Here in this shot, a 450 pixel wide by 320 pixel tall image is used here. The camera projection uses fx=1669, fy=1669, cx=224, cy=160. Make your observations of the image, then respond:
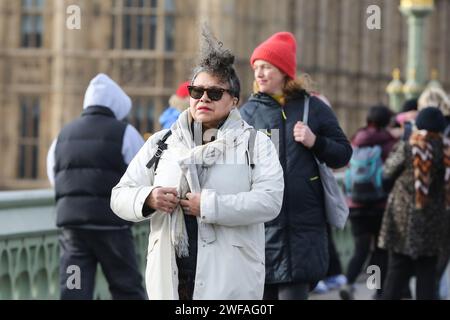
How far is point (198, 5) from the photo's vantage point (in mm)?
33938

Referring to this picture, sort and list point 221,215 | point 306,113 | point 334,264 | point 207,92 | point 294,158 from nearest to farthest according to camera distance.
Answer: point 221,215, point 207,92, point 294,158, point 306,113, point 334,264

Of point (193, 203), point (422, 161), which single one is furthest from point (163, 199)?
point (422, 161)

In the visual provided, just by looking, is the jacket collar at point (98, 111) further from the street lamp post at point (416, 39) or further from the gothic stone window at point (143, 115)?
the gothic stone window at point (143, 115)

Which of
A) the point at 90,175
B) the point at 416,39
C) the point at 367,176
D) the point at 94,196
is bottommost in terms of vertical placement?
the point at 367,176

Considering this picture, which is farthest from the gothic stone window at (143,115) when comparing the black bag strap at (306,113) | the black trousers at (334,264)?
the black bag strap at (306,113)

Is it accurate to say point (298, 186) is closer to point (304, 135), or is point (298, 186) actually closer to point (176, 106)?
point (304, 135)

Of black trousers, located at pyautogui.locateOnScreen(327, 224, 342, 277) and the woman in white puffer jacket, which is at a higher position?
the woman in white puffer jacket

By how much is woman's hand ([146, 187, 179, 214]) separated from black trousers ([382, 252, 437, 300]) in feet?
→ 16.6

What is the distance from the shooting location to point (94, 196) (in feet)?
35.6

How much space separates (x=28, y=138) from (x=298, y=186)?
25.0 m

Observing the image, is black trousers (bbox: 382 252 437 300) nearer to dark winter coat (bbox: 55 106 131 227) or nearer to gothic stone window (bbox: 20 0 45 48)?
dark winter coat (bbox: 55 106 131 227)

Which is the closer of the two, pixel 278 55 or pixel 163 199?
pixel 163 199

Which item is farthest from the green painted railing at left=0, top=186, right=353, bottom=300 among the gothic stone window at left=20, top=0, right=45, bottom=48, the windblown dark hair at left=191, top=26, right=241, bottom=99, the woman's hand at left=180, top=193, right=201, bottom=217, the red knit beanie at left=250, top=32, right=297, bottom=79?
the gothic stone window at left=20, top=0, right=45, bottom=48

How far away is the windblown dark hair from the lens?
726cm
